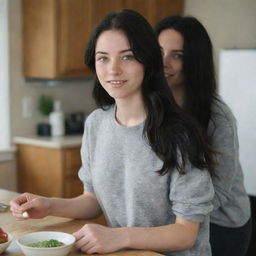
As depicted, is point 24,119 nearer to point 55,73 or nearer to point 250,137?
point 55,73

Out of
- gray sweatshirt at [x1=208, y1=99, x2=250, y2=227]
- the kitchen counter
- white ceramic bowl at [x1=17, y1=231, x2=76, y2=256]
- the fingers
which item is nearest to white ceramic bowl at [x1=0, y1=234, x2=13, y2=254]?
white ceramic bowl at [x1=17, y1=231, x2=76, y2=256]

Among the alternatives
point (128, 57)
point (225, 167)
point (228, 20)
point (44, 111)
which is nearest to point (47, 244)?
point (128, 57)

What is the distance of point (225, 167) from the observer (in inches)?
77.3

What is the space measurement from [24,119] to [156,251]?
2770 mm

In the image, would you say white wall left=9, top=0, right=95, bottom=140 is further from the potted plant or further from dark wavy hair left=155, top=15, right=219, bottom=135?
dark wavy hair left=155, top=15, right=219, bottom=135

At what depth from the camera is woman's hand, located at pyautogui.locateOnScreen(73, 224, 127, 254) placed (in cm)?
157

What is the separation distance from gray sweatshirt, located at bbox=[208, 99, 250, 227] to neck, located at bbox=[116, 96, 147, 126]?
348 millimetres

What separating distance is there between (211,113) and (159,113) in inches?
15.9

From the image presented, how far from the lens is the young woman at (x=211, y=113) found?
6.46 feet

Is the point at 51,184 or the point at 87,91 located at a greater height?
the point at 87,91

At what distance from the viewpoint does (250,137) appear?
3953 mm

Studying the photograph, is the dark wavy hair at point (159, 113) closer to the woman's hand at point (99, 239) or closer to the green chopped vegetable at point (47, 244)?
the woman's hand at point (99, 239)

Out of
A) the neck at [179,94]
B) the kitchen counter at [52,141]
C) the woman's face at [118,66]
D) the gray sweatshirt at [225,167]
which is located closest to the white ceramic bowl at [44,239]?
the woman's face at [118,66]

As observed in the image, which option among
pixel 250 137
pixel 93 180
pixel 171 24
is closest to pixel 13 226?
pixel 93 180
